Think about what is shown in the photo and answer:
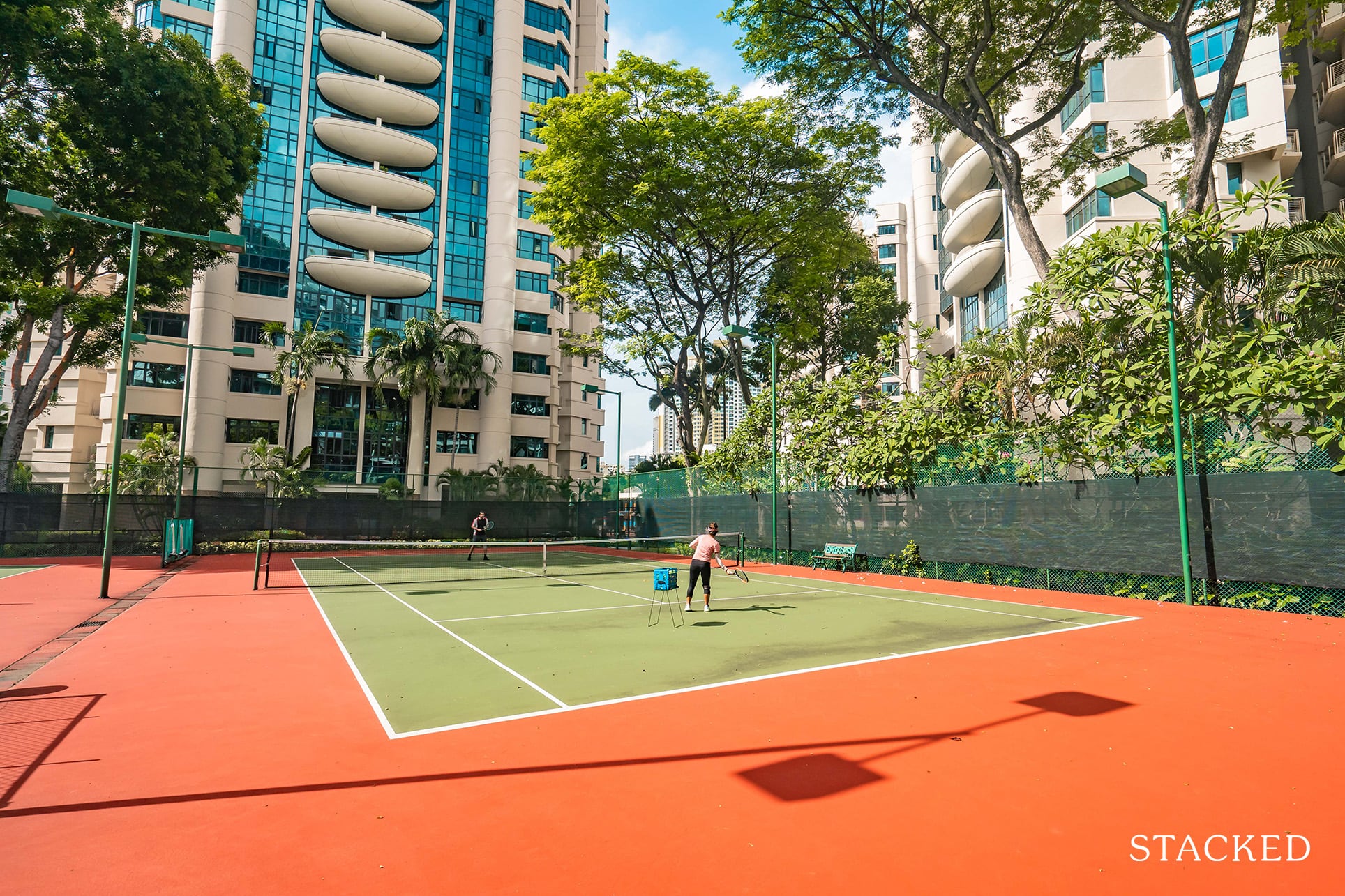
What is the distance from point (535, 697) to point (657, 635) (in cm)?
368

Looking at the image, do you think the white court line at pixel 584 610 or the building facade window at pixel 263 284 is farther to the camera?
the building facade window at pixel 263 284

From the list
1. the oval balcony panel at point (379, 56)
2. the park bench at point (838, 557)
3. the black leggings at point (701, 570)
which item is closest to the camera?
the black leggings at point (701, 570)

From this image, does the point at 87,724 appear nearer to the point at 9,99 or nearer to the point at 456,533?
the point at 9,99

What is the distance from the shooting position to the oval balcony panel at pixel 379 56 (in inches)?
1812

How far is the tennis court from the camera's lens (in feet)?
24.2

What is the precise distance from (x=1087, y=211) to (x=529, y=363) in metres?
35.2

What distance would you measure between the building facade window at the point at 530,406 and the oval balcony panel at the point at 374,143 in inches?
679

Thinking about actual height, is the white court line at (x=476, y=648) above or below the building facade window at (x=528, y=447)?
below

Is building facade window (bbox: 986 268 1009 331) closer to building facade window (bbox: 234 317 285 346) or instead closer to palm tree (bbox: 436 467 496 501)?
palm tree (bbox: 436 467 496 501)

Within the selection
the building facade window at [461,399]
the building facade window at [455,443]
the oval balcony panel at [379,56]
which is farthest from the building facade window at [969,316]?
the oval balcony panel at [379,56]

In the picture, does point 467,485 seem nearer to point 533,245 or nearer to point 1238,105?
point 533,245

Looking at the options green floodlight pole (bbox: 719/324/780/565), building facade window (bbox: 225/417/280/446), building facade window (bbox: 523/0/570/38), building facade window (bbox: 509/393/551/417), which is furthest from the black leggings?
building facade window (bbox: 523/0/570/38)

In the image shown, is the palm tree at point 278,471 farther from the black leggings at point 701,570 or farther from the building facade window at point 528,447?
the black leggings at point 701,570

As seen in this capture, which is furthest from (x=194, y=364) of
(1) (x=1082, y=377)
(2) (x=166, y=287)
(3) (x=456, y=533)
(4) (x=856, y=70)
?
(1) (x=1082, y=377)
